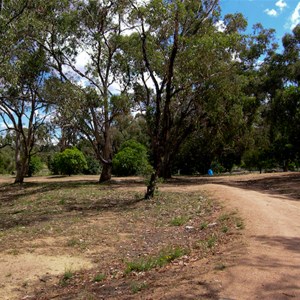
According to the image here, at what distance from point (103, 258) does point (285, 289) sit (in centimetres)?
420

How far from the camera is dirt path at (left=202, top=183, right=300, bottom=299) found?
459 centimetres

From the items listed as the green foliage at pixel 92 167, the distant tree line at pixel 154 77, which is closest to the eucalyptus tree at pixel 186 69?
the distant tree line at pixel 154 77

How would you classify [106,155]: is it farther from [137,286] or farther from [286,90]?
[137,286]

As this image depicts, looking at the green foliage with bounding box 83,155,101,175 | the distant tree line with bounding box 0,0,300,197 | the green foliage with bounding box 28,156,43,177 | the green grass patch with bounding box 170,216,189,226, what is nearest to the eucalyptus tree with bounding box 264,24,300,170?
the distant tree line with bounding box 0,0,300,197

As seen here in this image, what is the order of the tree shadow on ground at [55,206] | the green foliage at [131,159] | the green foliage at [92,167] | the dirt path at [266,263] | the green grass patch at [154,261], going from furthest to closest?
the green foliage at [92,167]
the green foliage at [131,159]
the tree shadow on ground at [55,206]
the green grass patch at [154,261]
the dirt path at [266,263]

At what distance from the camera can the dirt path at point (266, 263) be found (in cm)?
459

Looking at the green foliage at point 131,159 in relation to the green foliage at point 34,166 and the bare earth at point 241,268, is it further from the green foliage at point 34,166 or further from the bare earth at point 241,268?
the bare earth at point 241,268

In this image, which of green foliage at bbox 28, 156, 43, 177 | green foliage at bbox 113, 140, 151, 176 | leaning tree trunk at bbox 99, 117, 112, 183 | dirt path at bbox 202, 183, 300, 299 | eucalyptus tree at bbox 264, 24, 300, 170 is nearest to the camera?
dirt path at bbox 202, 183, 300, 299

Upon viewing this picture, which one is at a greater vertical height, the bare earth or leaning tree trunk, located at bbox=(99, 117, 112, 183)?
leaning tree trunk, located at bbox=(99, 117, 112, 183)

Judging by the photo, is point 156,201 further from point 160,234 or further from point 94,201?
point 160,234

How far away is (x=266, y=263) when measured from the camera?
5.58 metres

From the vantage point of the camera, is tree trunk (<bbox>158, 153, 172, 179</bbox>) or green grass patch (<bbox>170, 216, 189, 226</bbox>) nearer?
green grass patch (<bbox>170, 216, 189, 226</bbox>)

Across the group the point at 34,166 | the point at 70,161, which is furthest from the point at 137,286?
the point at 34,166

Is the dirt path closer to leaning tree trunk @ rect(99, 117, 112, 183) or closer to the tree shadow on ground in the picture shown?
the tree shadow on ground
